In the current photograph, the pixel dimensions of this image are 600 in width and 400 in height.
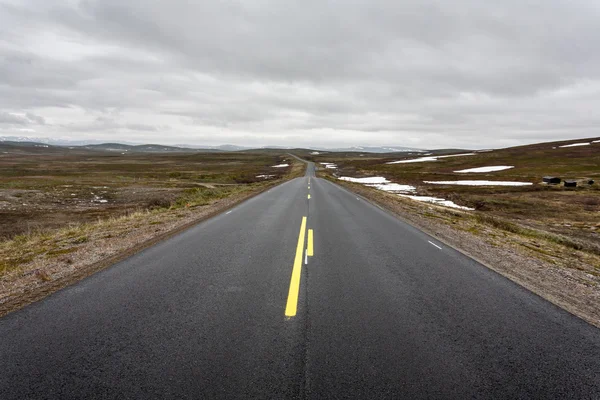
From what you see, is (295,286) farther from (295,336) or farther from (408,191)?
(408,191)

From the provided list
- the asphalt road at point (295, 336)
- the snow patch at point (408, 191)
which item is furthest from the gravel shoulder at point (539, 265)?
the snow patch at point (408, 191)

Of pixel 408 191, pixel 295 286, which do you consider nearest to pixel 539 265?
pixel 295 286

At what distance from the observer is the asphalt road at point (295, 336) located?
10.6 ft

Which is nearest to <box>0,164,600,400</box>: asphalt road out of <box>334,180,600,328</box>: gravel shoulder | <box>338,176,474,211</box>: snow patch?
<box>334,180,600,328</box>: gravel shoulder

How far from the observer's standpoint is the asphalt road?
324cm

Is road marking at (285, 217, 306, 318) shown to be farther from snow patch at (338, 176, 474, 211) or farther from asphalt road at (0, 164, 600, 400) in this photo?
snow patch at (338, 176, 474, 211)

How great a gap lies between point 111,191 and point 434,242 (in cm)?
3898

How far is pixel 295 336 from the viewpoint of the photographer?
4156mm

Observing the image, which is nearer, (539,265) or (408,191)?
(539,265)

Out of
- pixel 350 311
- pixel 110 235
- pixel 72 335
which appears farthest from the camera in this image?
pixel 110 235

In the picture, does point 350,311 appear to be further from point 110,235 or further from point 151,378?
point 110,235

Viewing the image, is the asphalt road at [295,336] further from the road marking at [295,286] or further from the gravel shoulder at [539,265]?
the gravel shoulder at [539,265]

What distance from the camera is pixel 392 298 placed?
215 inches

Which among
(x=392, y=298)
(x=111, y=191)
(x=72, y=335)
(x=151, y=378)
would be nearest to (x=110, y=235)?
(x=72, y=335)
